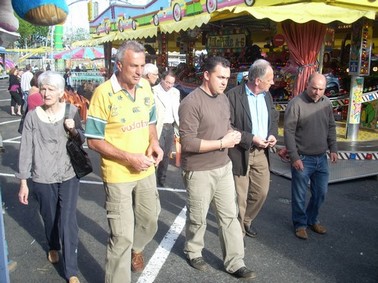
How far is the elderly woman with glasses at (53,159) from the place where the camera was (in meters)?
3.11

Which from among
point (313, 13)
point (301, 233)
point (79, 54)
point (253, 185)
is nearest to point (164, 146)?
point (253, 185)

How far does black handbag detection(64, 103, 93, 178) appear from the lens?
3.16 m

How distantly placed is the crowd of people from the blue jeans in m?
0.01

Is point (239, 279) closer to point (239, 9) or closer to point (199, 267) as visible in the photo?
point (199, 267)

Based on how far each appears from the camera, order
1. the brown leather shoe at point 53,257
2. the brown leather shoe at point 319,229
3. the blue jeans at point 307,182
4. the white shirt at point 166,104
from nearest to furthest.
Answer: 1. the brown leather shoe at point 53,257
2. the blue jeans at point 307,182
3. the brown leather shoe at point 319,229
4. the white shirt at point 166,104

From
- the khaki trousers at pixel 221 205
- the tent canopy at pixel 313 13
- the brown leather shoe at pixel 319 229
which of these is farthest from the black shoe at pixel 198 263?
the tent canopy at pixel 313 13

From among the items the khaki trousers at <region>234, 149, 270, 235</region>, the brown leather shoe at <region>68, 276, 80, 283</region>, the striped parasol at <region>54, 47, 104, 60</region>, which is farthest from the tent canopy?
the striped parasol at <region>54, 47, 104, 60</region>

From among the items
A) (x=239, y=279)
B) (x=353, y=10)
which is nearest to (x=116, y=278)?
(x=239, y=279)

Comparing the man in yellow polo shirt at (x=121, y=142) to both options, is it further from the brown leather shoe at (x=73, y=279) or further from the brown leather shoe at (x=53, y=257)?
the brown leather shoe at (x=53, y=257)

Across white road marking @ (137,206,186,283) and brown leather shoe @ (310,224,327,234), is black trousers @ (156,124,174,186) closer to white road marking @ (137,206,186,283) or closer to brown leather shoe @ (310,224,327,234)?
white road marking @ (137,206,186,283)

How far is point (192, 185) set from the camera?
10.8ft

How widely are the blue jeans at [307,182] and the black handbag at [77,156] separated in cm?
223

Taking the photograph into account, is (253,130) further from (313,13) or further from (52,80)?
(313,13)

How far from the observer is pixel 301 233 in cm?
416
